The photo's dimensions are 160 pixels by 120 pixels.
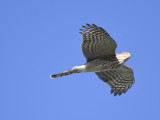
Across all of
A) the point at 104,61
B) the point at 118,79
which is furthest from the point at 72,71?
the point at 118,79

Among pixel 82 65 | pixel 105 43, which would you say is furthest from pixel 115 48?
pixel 82 65

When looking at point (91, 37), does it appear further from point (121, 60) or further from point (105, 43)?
point (121, 60)

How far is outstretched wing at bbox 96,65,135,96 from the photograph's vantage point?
13.7 meters

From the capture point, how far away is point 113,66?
1282 cm

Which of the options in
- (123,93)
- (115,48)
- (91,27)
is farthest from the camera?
(123,93)

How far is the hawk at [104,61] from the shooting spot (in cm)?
1198

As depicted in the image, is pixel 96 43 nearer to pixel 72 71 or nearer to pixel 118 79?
pixel 72 71

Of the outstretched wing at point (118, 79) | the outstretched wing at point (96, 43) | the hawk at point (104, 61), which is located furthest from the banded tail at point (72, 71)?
the outstretched wing at point (118, 79)

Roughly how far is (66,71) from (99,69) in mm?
1373

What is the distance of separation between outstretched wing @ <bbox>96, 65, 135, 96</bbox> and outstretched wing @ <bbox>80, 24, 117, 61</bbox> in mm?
1163

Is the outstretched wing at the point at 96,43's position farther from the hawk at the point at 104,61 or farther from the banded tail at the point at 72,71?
the banded tail at the point at 72,71

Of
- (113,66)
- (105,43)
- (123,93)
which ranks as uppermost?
(105,43)

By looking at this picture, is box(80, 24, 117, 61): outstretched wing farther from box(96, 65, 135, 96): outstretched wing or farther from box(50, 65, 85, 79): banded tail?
box(96, 65, 135, 96): outstretched wing

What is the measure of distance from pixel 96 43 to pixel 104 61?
0.95 metres
